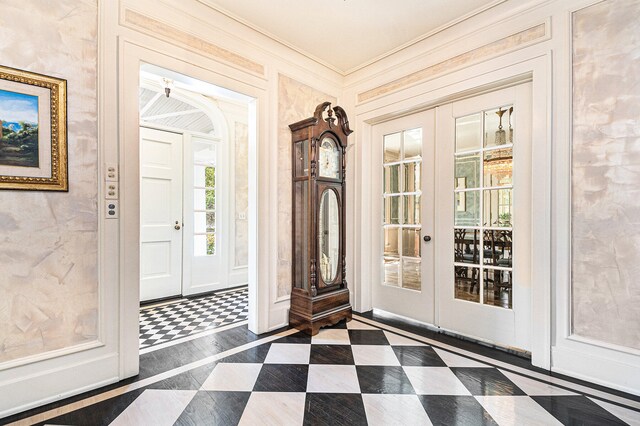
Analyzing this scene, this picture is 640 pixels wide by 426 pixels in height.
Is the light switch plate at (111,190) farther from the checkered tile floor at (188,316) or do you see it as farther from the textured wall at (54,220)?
the checkered tile floor at (188,316)

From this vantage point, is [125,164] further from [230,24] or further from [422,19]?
[422,19]

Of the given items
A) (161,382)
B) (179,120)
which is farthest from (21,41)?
(179,120)

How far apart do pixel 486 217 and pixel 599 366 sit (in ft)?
3.91

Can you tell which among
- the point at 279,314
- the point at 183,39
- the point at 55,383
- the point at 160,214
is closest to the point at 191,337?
the point at 279,314

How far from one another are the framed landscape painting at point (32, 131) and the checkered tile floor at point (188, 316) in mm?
1499

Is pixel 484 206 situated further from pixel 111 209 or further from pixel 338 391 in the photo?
pixel 111 209

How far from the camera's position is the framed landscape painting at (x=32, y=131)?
1664mm

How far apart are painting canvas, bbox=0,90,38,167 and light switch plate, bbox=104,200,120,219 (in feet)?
1.33

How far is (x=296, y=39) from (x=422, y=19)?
112cm

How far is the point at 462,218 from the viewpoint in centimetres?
270

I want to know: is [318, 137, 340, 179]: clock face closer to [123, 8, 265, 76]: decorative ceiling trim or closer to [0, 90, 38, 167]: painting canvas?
[123, 8, 265, 76]: decorative ceiling trim

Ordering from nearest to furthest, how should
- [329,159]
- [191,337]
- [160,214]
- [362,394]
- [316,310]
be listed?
[362,394] < [191,337] < [316,310] < [329,159] < [160,214]

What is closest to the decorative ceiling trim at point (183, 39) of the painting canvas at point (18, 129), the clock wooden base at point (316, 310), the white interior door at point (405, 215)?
the painting canvas at point (18, 129)

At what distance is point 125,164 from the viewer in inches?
79.1
